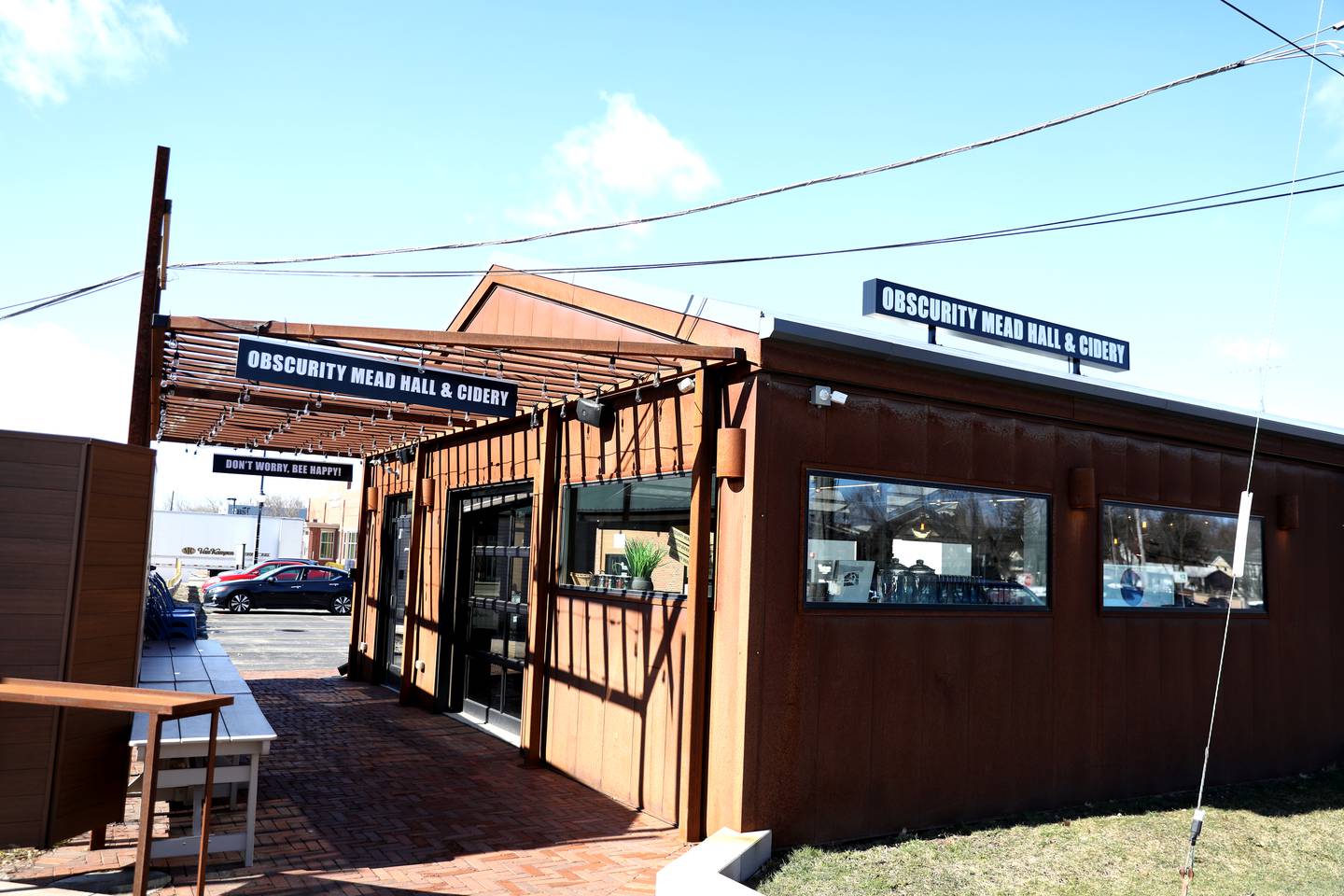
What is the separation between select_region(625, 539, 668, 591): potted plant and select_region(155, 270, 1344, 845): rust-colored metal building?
0.16 ft

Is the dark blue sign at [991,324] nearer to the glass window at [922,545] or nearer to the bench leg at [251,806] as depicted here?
the glass window at [922,545]

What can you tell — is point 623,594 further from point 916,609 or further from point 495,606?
point 495,606

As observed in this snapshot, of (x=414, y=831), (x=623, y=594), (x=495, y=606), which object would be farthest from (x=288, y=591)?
(x=414, y=831)

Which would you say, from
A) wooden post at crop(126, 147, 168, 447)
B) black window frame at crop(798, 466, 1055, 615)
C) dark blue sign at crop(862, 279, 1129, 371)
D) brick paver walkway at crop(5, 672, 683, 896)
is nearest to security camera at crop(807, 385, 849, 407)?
black window frame at crop(798, 466, 1055, 615)

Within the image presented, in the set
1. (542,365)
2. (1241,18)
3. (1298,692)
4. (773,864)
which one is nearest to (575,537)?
(542,365)

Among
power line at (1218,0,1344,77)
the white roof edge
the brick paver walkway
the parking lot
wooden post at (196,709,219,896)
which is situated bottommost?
the brick paver walkway

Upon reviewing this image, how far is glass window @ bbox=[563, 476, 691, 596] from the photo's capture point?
713cm

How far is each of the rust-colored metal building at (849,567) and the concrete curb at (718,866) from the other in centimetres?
17

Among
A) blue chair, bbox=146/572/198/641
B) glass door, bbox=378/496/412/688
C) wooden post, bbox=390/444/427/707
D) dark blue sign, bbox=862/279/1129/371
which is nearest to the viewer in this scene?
dark blue sign, bbox=862/279/1129/371

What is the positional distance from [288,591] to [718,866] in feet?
77.4

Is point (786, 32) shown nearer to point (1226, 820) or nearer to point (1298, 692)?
point (1226, 820)

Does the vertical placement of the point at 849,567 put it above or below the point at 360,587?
above

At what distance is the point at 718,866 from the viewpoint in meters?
5.36

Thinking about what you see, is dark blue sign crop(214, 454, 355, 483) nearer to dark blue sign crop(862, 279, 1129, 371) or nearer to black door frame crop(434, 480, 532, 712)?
black door frame crop(434, 480, 532, 712)
